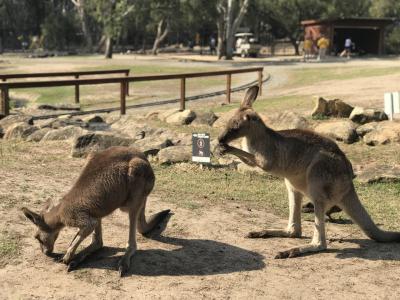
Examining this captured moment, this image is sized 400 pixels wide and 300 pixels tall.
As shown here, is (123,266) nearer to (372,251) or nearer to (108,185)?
(108,185)

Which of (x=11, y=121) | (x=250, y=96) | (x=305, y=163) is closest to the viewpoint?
(x=305, y=163)

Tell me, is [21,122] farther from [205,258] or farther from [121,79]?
[205,258]

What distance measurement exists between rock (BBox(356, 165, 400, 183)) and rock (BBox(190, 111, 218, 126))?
438 cm

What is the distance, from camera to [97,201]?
4008 mm

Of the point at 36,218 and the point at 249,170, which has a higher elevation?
the point at 36,218

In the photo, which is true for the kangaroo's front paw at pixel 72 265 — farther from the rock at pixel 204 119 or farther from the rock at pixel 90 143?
A: the rock at pixel 204 119

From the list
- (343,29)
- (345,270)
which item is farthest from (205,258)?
(343,29)

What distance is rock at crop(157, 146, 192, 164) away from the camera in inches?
306

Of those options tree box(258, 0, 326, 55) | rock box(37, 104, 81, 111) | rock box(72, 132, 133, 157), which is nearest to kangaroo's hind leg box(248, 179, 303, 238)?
rock box(72, 132, 133, 157)

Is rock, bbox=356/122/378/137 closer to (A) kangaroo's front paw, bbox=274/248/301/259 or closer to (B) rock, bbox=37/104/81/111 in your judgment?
(A) kangaroo's front paw, bbox=274/248/301/259

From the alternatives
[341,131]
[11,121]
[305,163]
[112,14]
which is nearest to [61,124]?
[11,121]

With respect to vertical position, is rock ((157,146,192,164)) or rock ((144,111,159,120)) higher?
rock ((144,111,159,120))

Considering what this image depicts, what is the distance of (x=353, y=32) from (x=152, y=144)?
132 ft

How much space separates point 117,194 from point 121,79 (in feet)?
28.6
